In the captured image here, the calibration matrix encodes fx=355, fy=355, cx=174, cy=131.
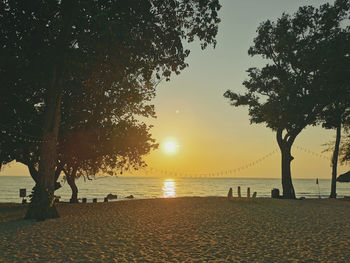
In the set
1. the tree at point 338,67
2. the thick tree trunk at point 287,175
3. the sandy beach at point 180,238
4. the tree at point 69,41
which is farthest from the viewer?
the thick tree trunk at point 287,175

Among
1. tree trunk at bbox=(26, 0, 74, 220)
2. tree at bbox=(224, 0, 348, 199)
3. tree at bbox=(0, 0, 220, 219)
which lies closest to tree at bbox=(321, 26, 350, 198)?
tree at bbox=(224, 0, 348, 199)

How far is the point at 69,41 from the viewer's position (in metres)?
19.6

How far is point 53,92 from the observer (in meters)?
19.9

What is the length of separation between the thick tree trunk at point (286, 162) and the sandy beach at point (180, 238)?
52.5 ft

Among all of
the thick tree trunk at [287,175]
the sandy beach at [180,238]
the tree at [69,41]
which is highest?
the tree at [69,41]

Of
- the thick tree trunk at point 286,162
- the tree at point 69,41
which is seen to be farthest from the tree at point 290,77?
the tree at point 69,41

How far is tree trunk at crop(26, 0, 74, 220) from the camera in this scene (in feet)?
61.8

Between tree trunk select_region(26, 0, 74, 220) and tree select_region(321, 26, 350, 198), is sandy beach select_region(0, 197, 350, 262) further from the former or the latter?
tree select_region(321, 26, 350, 198)

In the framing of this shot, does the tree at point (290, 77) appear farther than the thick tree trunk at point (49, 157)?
Yes

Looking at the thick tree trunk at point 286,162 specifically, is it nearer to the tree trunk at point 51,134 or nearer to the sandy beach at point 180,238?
the sandy beach at point 180,238

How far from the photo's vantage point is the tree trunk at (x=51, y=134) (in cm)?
1884

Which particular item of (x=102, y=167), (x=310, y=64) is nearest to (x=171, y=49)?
(x=310, y=64)

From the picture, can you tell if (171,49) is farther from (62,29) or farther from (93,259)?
(93,259)

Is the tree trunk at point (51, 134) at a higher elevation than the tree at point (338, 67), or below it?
below
